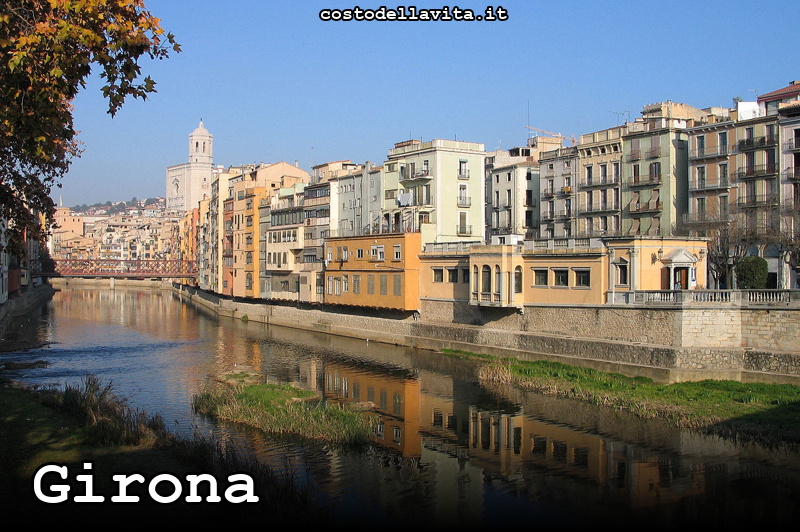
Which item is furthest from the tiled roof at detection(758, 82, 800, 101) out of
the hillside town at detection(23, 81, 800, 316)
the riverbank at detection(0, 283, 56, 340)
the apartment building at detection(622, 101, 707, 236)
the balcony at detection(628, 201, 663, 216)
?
the riverbank at detection(0, 283, 56, 340)

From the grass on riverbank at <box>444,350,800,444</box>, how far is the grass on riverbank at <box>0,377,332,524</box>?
47.7 feet

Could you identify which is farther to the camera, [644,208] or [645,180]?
[645,180]

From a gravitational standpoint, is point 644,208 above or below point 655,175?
below

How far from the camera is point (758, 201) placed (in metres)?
45.5

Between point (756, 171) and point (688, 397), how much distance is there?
24.2 m

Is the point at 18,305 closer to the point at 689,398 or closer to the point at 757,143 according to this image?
the point at 689,398

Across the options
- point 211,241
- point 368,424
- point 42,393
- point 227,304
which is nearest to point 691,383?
point 368,424

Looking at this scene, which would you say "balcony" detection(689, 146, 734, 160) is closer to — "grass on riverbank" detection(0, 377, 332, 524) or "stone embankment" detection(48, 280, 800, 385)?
"stone embankment" detection(48, 280, 800, 385)

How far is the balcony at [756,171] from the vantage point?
148 feet

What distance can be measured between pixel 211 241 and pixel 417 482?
7781 centimetres

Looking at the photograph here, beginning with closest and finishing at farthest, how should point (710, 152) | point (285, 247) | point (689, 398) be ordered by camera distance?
point (689, 398)
point (710, 152)
point (285, 247)

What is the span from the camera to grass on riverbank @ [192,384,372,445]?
2394cm

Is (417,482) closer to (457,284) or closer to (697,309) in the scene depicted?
(697,309)

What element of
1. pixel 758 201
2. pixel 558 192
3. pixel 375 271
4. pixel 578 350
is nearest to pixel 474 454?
pixel 578 350
